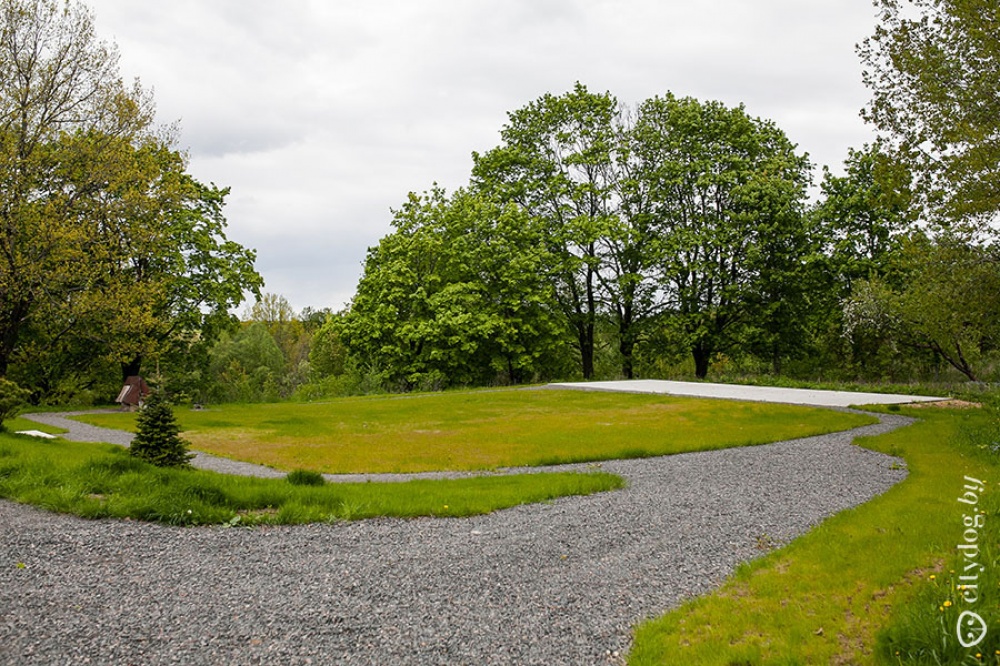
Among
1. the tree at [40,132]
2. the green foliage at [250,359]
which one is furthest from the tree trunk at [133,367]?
the green foliage at [250,359]

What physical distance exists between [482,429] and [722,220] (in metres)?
21.4

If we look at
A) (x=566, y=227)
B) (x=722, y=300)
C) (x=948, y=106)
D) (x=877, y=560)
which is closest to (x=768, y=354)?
(x=722, y=300)

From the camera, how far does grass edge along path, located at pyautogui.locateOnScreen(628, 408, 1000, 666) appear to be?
163 inches

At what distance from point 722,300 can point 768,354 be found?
4.14 m

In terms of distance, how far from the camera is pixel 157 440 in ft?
32.5

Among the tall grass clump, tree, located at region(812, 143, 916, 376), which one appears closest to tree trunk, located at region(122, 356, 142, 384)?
the tall grass clump

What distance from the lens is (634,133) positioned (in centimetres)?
3575

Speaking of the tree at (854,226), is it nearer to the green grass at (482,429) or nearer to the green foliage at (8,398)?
the green grass at (482,429)

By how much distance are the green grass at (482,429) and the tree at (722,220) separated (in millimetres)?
10590

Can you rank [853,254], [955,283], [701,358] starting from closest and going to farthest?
[955,283] → [853,254] → [701,358]

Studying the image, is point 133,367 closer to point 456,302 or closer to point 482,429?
point 456,302

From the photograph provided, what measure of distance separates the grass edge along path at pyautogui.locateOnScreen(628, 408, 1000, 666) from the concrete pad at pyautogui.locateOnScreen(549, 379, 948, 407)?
14387 mm

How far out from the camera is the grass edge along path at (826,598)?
4152 mm

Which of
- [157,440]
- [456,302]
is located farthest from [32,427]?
[456,302]
